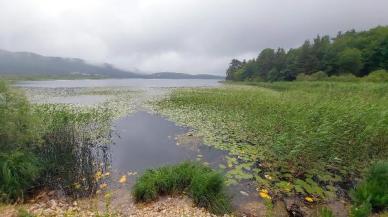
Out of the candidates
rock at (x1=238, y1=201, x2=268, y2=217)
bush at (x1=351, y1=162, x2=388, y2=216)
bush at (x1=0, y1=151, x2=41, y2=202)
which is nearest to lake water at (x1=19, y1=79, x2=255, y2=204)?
rock at (x1=238, y1=201, x2=268, y2=217)

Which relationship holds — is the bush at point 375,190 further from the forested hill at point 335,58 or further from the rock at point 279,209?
the forested hill at point 335,58

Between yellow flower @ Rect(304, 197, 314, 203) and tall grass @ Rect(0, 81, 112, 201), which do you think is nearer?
yellow flower @ Rect(304, 197, 314, 203)

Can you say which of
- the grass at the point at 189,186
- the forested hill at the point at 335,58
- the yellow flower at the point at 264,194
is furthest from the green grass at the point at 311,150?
the forested hill at the point at 335,58

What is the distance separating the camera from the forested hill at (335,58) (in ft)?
188

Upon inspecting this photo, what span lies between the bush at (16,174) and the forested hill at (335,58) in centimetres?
5883

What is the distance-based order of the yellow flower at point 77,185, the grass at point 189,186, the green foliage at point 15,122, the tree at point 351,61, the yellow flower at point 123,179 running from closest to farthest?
the grass at point 189,186
the green foliage at point 15,122
the yellow flower at point 77,185
the yellow flower at point 123,179
the tree at point 351,61

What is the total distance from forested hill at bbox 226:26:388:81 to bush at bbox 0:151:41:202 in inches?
2316

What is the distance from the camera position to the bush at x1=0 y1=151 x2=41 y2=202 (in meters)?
6.67

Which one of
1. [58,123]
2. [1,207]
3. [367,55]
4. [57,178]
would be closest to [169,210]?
[1,207]

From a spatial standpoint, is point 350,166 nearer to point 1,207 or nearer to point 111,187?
point 111,187

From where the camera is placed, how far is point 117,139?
12680 millimetres

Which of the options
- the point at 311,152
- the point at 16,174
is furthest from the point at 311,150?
the point at 16,174

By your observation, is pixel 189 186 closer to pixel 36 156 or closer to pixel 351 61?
pixel 36 156

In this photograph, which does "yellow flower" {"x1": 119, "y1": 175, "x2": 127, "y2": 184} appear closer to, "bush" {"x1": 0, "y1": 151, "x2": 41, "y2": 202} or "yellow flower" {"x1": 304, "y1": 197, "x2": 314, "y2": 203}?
"bush" {"x1": 0, "y1": 151, "x2": 41, "y2": 202}
